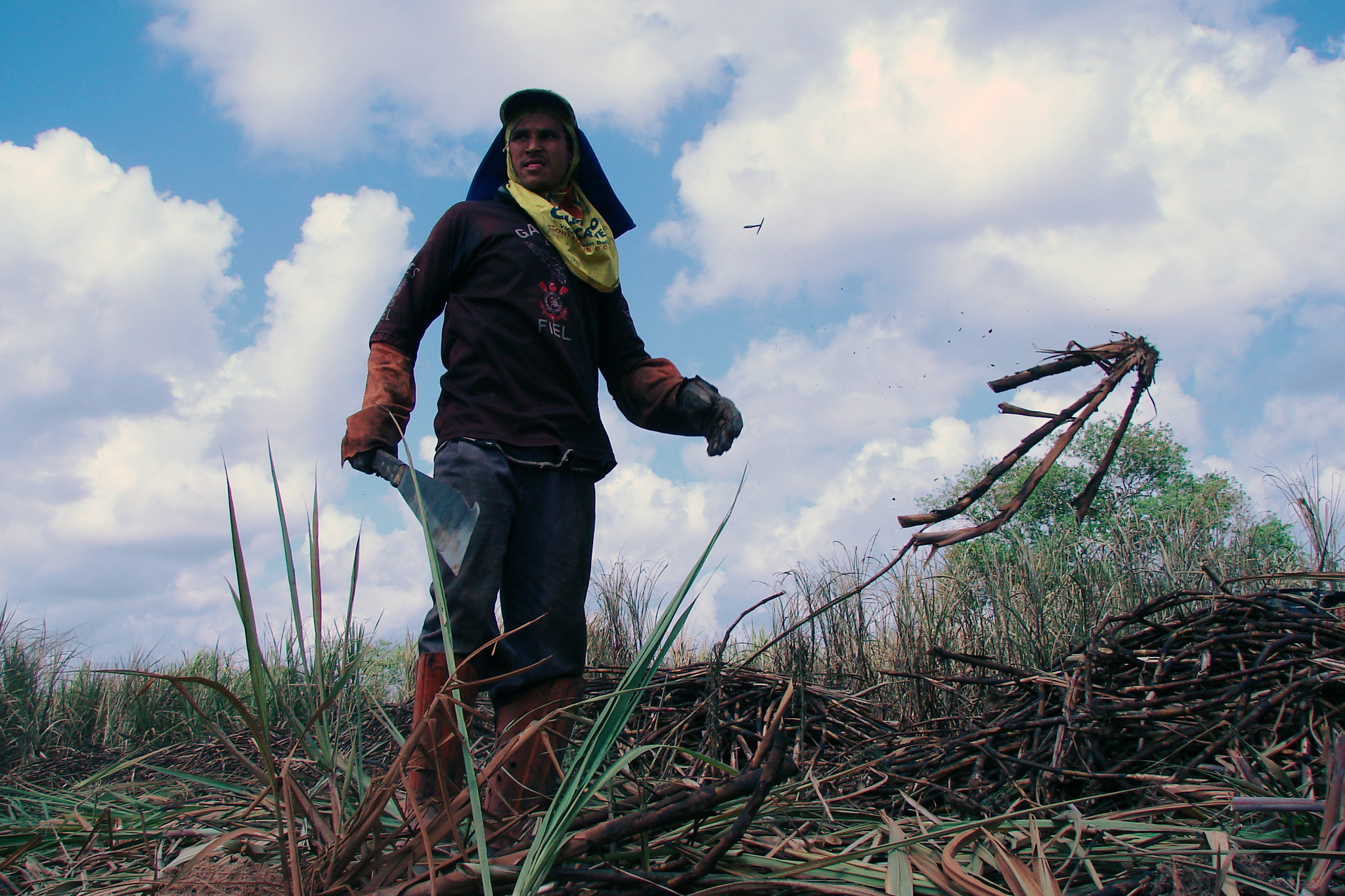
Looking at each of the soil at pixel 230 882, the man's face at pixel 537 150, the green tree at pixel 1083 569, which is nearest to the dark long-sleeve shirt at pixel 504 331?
the man's face at pixel 537 150

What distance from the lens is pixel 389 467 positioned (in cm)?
199

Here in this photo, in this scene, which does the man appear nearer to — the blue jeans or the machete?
the blue jeans

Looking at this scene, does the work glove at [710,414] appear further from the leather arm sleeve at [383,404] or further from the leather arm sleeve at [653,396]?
the leather arm sleeve at [383,404]

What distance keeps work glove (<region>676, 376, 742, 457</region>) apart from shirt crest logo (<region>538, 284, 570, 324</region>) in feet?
1.44

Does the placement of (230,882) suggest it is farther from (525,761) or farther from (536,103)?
(536,103)

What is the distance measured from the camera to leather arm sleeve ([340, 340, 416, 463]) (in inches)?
80.3

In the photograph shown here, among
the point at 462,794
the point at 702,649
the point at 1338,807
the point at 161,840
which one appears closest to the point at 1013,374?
the point at 1338,807

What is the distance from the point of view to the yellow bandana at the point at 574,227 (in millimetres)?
2424

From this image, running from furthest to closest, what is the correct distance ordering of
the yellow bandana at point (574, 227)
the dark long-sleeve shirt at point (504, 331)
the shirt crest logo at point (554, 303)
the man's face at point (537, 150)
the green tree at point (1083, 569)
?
1. the green tree at point (1083, 569)
2. the man's face at point (537, 150)
3. the yellow bandana at point (574, 227)
4. the shirt crest logo at point (554, 303)
5. the dark long-sleeve shirt at point (504, 331)

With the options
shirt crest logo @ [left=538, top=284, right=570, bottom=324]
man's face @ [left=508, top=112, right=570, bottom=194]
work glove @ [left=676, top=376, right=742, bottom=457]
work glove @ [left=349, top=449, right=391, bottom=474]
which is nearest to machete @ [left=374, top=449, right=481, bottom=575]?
work glove @ [left=349, top=449, right=391, bottom=474]

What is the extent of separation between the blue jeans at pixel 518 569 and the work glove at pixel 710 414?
44 cm

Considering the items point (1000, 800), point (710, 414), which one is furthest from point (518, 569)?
point (1000, 800)

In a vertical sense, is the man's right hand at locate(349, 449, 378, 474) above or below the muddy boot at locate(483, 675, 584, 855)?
above

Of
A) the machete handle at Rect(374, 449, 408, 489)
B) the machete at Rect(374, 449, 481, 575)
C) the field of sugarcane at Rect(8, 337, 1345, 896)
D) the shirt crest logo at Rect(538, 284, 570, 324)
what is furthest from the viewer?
the shirt crest logo at Rect(538, 284, 570, 324)
